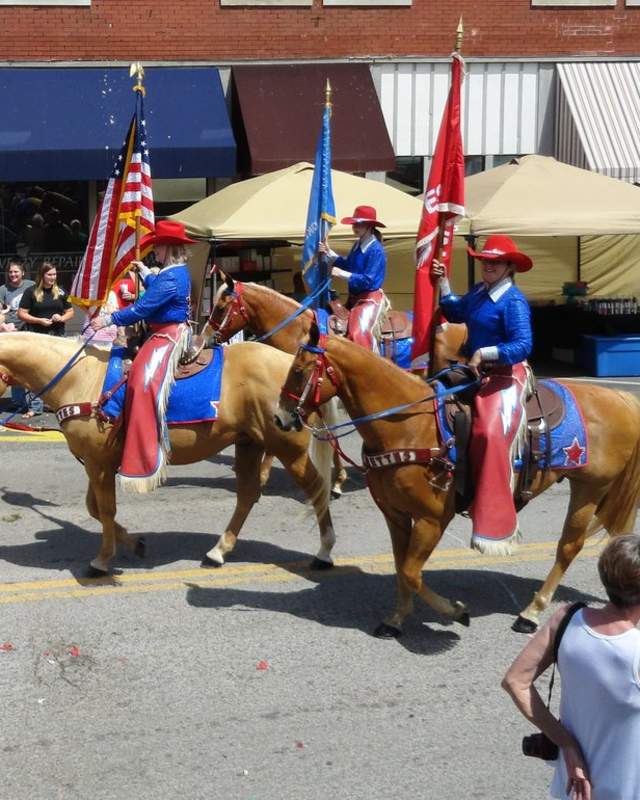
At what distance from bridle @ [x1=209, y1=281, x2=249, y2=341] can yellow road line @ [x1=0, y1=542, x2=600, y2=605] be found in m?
2.35

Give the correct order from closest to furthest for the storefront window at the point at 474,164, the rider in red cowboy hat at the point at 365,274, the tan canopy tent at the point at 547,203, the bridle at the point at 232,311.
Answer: the bridle at the point at 232,311 → the rider in red cowboy hat at the point at 365,274 → the tan canopy tent at the point at 547,203 → the storefront window at the point at 474,164

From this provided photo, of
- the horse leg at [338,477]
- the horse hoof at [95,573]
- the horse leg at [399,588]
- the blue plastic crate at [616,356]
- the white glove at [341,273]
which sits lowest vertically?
the blue plastic crate at [616,356]

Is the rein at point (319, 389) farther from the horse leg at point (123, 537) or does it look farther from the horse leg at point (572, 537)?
the horse leg at point (123, 537)

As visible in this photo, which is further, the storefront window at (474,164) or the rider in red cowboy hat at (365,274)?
the storefront window at (474,164)

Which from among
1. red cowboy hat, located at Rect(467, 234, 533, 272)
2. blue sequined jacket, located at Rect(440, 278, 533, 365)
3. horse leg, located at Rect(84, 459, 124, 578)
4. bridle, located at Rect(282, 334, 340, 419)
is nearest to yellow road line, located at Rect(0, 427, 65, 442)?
horse leg, located at Rect(84, 459, 124, 578)

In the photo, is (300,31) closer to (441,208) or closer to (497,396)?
(441,208)

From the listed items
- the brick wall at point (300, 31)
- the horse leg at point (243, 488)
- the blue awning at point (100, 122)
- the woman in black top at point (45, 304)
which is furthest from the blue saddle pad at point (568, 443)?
the brick wall at point (300, 31)

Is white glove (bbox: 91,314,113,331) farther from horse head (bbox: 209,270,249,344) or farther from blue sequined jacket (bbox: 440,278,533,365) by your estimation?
blue sequined jacket (bbox: 440,278,533,365)

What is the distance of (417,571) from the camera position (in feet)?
21.9

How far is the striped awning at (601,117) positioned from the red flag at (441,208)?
436 inches

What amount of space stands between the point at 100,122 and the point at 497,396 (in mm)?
11875

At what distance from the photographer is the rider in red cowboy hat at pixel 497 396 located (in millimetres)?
6527

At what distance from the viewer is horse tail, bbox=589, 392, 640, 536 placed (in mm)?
7125

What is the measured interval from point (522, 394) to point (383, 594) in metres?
1.79
